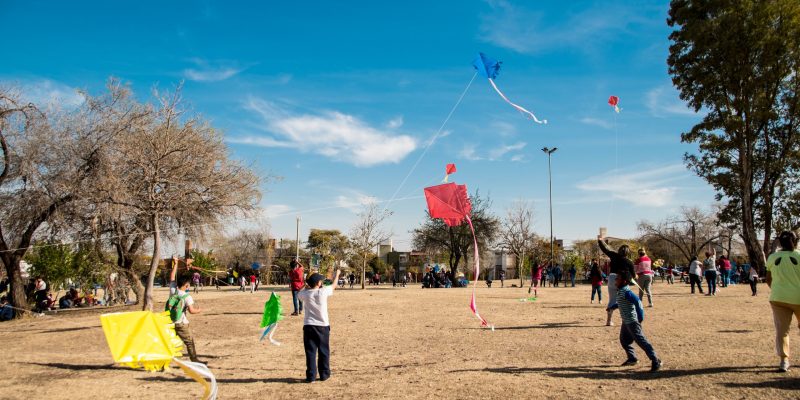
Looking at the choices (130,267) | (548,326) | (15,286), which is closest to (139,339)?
(548,326)

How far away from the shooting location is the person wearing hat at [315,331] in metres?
7.07

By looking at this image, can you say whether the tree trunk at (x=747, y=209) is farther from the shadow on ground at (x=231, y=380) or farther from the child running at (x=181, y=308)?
the child running at (x=181, y=308)

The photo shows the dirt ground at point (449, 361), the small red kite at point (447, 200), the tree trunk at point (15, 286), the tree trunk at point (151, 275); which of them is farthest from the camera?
the tree trunk at point (15, 286)

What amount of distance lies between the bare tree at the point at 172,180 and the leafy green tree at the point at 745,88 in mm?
22662

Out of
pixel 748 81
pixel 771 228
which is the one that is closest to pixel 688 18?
pixel 748 81

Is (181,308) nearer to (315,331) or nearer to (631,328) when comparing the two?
(315,331)

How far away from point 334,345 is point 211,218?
36.9ft

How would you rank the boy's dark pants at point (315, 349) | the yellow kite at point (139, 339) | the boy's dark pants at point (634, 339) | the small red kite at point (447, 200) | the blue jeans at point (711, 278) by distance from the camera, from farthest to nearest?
the blue jeans at point (711, 278) < the small red kite at point (447, 200) < the boy's dark pants at point (315, 349) < the boy's dark pants at point (634, 339) < the yellow kite at point (139, 339)

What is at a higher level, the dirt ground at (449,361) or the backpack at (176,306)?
the backpack at (176,306)

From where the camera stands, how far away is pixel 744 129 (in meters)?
24.6

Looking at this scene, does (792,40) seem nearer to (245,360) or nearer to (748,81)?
(748,81)

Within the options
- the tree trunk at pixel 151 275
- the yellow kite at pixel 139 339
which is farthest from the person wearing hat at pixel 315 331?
the tree trunk at pixel 151 275

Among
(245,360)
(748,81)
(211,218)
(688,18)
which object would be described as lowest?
(245,360)

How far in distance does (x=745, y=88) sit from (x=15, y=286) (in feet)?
110
